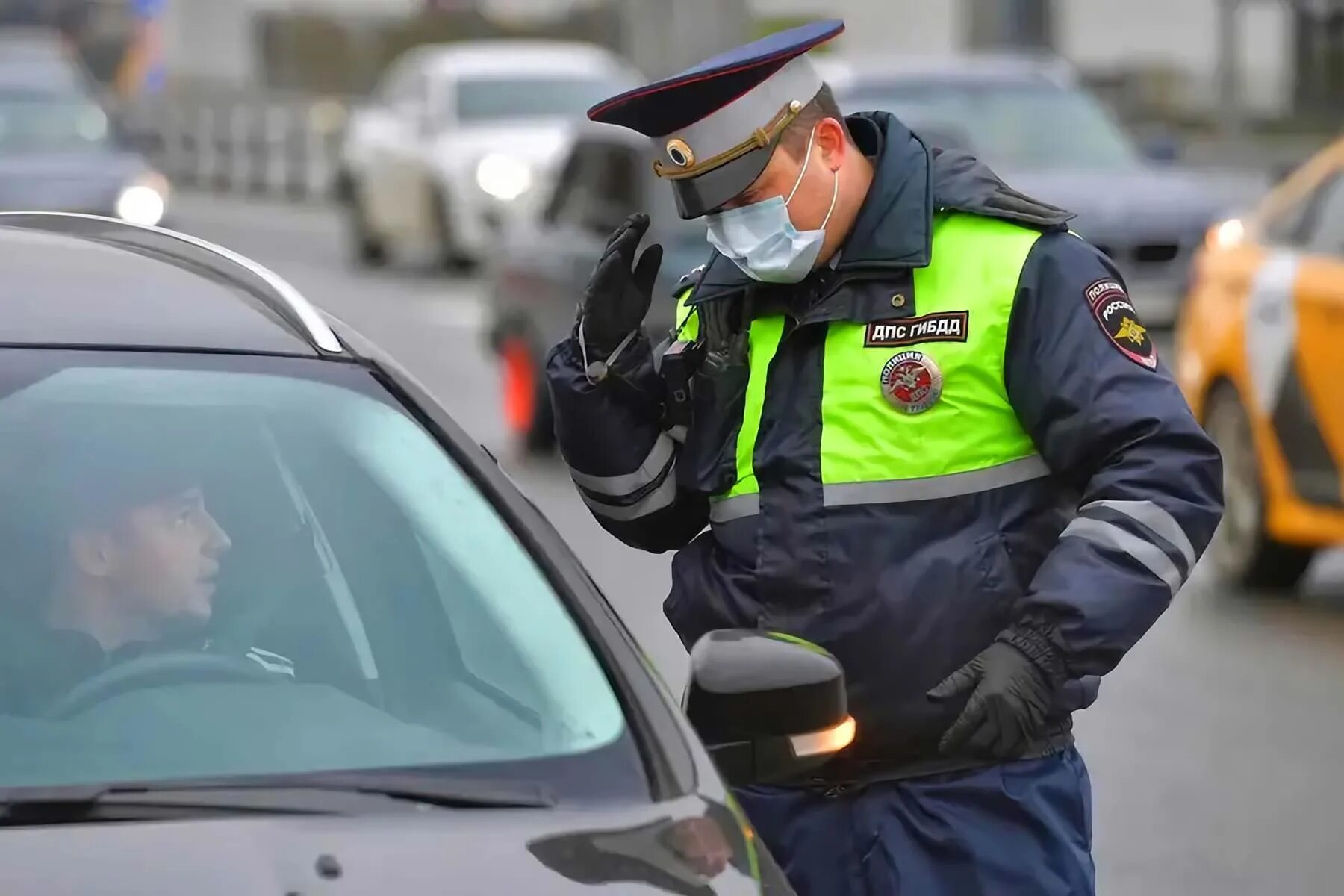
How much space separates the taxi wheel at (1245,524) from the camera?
9227mm

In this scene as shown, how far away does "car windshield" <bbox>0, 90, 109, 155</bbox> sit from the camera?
19984 mm

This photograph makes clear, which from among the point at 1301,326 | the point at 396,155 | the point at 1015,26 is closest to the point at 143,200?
the point at 396,155

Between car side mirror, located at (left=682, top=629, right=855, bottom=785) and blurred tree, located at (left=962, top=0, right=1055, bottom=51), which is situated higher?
car side mirror, located at (left=682, top=629, right=855, bottom=785)

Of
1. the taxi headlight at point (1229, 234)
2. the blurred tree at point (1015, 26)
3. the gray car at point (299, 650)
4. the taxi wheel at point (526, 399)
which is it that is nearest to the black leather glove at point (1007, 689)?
the gray car at point (299, 650)

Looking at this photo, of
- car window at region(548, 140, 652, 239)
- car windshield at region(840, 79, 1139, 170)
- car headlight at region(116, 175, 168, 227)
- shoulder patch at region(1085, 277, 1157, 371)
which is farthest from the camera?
car headlight at region(116, 175, 168, 227)

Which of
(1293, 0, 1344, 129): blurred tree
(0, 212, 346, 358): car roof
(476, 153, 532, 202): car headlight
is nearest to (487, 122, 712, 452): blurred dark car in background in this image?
(0, 212, 346, 358): car roof

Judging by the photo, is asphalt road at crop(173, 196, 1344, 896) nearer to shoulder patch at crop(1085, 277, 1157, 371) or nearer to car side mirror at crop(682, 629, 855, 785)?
shoulder patch at crop(1085, 277, 1157, 371)

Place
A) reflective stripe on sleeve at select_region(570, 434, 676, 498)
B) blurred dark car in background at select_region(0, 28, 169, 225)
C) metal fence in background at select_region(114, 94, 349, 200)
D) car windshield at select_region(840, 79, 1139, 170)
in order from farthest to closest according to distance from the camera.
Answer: metal fence in background at select_region(114, 94, 349, 200)
blurred dark car in background at select_region(0, 28, 169, 225)
car windshield at select_region(840, 79, 1139, 170)
reflective stripe on sleeve at select_region(570, 434, 676, 498)

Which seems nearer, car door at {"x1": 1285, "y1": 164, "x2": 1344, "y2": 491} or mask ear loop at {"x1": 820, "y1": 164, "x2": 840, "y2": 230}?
mask ear loop at {"x1": 820, "y1": 164, "x2": 840, "y2": 230}

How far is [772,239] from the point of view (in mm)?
3549

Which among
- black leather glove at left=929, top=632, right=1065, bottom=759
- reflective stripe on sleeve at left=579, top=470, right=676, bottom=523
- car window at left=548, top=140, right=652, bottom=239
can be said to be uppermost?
reflective stripe on sleeve at left=579, top=470, right=676, bottom=523

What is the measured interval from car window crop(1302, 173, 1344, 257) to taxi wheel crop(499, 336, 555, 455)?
414cm

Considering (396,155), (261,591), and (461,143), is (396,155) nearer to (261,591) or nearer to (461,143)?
(461,143)

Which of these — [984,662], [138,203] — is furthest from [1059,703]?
[138,203]
